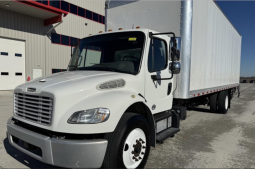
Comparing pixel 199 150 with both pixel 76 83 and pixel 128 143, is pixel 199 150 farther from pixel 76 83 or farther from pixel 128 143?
pixel 76 83

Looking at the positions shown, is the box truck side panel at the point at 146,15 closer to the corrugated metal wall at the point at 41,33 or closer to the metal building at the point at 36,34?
the metal building at the point at 36,34

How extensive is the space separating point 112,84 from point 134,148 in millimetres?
1000

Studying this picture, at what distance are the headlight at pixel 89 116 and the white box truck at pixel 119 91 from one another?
0.04 ft

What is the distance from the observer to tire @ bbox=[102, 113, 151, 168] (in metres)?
2.47

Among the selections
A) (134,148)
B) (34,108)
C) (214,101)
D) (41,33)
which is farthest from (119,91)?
(41,33)

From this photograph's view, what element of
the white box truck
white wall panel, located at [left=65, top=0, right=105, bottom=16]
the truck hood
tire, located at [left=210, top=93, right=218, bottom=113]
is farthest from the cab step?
white wall panel, located at [left=65, top=0, right=105, bottom=16]

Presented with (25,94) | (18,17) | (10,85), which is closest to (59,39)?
(18,17)

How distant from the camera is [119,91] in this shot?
287 centimetres

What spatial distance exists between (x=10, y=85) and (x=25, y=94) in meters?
15.4

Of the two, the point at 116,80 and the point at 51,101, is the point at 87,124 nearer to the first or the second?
the point at 51,101

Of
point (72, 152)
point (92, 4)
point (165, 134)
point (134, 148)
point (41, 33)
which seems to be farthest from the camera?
point (92, 4)

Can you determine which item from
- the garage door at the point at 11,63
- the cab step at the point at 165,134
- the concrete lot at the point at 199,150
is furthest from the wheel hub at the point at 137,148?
the garage door at the point at 11,63

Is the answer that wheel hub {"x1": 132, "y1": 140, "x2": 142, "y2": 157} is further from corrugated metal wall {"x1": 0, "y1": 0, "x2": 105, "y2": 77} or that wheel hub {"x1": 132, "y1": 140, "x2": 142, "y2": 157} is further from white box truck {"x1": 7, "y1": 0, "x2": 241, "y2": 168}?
corrugated metal wall {"x1": 0, "y1": 0, "x2": 105, "y2": 77}

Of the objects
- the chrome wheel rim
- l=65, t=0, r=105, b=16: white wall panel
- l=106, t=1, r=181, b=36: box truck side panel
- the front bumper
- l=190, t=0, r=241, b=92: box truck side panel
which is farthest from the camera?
l=65, t=0, r=105, b=16: white wall panel
